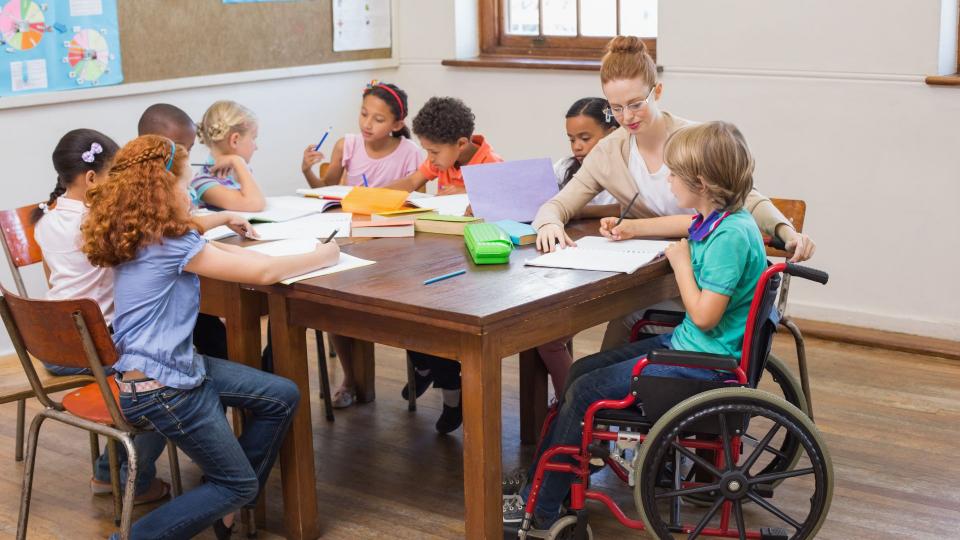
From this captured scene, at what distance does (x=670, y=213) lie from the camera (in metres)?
3.04

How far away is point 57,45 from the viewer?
4.16m

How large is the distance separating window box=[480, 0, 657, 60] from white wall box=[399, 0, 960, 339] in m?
0.33

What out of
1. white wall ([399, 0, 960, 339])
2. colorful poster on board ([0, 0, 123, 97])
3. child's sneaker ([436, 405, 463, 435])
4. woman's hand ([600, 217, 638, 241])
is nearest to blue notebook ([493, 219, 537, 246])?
woman's hand ([600, 217, 638, 241])

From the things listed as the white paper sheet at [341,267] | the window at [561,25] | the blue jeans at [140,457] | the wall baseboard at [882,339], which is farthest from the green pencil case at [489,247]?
the window at [561,25]

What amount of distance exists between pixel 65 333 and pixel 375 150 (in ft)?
5.64

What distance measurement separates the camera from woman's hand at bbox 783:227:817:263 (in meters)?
2.73

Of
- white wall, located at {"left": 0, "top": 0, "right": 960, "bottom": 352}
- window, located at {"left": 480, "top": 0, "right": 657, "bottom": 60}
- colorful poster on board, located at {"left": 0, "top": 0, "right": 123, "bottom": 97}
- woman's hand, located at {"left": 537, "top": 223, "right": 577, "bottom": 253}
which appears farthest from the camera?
window, located at {"left": 480, "top": 0, "right": 657, "bottom": 60}

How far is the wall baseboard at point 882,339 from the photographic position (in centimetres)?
419

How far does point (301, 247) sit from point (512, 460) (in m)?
0.95

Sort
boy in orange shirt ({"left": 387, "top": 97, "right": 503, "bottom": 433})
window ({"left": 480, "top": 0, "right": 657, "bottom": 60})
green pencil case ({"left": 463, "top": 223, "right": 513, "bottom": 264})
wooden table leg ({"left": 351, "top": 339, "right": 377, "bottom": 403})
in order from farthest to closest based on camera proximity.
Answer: window ({"left": 480, "top": 0, "right": 657, "bottom": 60})
wooden table leg ({"left": 351, "top": 339, "right": 377, "bottom": 403})
boy in orange shirt ({"left": 387, "top": 97, "right": 503, "bottom": 433})
green pencil case ({"left": 463, "top": 223, "right": 513, "bottom": 264})

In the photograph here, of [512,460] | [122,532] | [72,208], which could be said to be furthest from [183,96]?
[122,532]

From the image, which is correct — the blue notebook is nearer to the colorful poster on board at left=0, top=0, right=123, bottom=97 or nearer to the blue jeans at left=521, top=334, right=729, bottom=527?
the blue jeans at left=521, top=334, right=729, bottom=527

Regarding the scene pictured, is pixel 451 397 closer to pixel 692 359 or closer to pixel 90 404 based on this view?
pixel 90 404

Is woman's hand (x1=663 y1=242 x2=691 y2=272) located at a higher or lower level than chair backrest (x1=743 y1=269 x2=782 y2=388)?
higher
